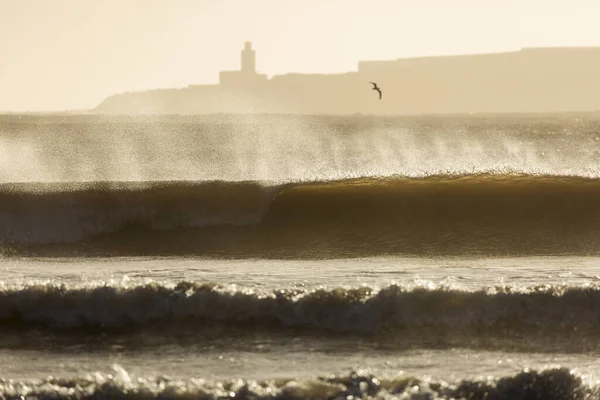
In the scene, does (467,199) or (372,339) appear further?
(467,199)

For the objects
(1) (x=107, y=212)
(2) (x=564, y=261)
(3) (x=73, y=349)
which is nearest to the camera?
(3) (x=73, y=349)

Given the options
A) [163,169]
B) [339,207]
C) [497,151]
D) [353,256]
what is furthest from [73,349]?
[497,151]

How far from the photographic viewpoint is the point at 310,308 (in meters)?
10.9

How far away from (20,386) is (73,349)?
1665 mm

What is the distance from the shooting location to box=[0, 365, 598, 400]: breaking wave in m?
7.81

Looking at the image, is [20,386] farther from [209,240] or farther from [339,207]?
[339,207]

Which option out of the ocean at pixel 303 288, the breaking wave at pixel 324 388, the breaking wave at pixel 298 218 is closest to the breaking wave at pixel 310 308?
the ocean at pixel 303 288

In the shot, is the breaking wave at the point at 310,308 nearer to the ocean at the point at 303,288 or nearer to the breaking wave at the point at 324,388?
the ocean at the point at 303,288

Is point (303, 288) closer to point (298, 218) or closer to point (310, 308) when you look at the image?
point (310, 308)

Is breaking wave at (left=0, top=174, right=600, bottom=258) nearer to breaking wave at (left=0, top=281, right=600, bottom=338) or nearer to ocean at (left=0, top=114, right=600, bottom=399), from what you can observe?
ocean at (left=0, top=114, right=600, bottom=399)

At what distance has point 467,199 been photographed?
21859 mm

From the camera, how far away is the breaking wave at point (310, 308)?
1066 centimetres

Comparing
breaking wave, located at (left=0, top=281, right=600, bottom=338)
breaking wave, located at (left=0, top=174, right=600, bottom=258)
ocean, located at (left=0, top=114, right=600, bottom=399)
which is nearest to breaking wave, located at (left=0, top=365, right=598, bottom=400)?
ocean, located at (left=0, top=114, right=600, bottom=399)

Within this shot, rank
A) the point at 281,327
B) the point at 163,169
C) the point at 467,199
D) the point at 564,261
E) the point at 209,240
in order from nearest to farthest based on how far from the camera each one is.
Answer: the point at 281,327 < the point at 564,261 < the point at 209,240 < the point at 467,199 < the point at 163,169
